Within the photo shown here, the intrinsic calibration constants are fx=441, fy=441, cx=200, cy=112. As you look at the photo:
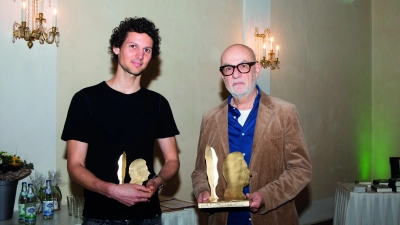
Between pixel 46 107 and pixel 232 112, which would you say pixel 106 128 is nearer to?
pixel 232 112

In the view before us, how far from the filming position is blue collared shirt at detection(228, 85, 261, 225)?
7.89 ft

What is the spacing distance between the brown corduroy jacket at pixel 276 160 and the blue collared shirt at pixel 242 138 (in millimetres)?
29

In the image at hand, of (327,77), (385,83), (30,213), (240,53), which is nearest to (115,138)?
(240,53)

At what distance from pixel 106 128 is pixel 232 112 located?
0.75m

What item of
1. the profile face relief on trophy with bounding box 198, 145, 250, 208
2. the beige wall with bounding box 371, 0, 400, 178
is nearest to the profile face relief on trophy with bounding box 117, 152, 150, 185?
the profile face relief on trophy with bounding box 198, 145, 250, 208

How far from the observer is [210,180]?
228 cm

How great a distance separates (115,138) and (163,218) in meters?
1.59

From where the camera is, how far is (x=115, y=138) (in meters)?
2.17

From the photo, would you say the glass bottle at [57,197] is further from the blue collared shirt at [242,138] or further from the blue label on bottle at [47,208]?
the blue collared shirt at [242,138]

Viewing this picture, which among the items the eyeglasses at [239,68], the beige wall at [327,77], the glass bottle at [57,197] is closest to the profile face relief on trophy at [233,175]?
the eyeglasses at [239,68]

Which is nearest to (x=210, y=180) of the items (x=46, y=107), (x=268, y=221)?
(x=268, y=221)

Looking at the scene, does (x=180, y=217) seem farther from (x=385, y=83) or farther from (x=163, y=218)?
(x=385, y=83)

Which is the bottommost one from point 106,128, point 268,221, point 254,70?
point 268,221

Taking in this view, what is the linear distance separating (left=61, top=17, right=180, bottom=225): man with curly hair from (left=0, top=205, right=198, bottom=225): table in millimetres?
1228
